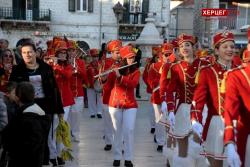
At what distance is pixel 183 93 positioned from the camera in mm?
6891

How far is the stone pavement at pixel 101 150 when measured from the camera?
8.63 metres

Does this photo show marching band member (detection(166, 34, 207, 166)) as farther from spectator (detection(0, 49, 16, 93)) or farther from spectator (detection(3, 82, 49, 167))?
spectator (detection(0, 49, 16, 93))

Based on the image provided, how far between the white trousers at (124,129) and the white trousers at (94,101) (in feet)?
19.8

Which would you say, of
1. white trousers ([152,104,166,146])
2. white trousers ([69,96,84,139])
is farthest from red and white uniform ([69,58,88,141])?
white trousers ([152,104,166,146])

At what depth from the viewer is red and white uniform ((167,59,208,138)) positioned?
680 centimetres

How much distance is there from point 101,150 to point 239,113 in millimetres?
5538

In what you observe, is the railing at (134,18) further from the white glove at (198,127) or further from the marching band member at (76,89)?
the white glove at (198,127)

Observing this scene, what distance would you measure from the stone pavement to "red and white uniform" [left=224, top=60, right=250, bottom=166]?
4.18 meters

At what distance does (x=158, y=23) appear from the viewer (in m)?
35.9

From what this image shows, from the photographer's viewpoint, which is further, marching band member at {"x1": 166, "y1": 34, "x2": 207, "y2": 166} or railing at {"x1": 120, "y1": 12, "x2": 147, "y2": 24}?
railing at {"x1": 120, "y1": 12, "x2": 147, "y2": 24}

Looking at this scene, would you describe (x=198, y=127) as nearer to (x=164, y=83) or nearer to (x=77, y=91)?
(x=164, y=83)

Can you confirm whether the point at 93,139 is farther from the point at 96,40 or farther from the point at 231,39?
the point at 96,40

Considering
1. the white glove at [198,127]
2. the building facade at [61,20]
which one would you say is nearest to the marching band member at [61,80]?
the white glove at [198,127]

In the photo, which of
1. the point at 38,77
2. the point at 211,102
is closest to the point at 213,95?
the point at 211,102
